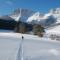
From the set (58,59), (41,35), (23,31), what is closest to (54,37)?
(41,35)

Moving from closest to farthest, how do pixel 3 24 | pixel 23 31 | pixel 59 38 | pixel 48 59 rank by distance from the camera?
pixel 48 59 < pixel 59 38 < pixel 23 31 < pixel 3 24

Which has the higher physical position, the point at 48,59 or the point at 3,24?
the point at 3,24

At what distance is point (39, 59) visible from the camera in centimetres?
568

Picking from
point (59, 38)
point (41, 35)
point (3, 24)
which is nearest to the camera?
point (59, 38)

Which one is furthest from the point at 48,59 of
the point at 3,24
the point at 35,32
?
the point at 3,24

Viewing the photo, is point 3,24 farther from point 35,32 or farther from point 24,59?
point 24,59

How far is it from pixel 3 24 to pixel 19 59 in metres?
35.6

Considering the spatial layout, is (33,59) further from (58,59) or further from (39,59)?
(58,59)

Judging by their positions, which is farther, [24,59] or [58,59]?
[58,59]

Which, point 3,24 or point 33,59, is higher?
point 3,24

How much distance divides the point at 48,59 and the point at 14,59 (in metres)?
1.24

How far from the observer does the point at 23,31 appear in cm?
2911

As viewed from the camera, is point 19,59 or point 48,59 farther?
point 48,59

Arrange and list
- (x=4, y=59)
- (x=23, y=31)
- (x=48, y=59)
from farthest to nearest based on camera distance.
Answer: (x=23, y=31)
(x=48, y=59)
(x=4, y=59)
